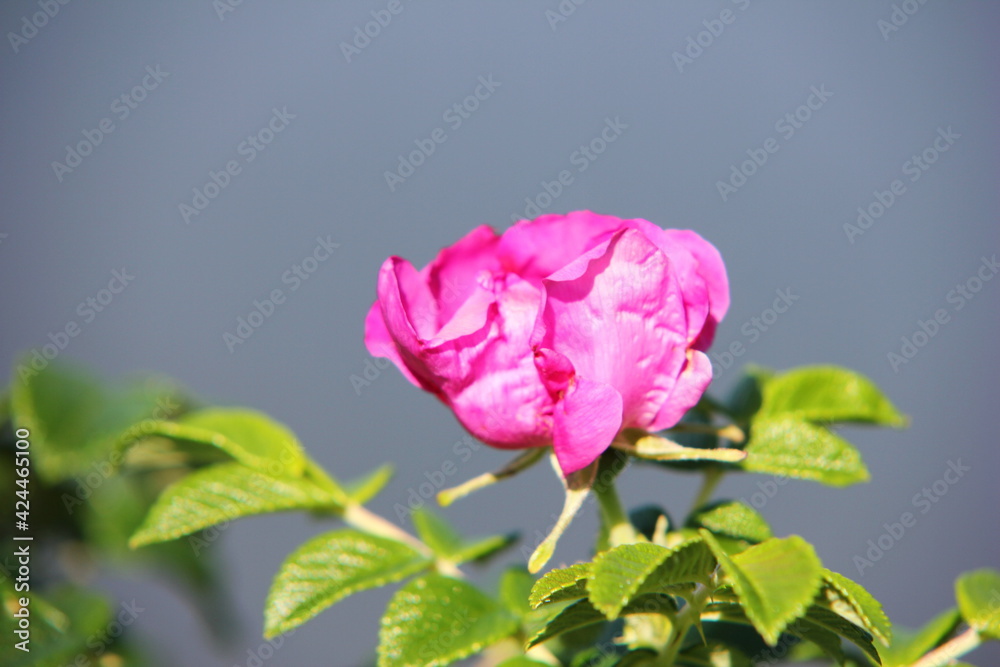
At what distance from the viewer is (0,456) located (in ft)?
2.67

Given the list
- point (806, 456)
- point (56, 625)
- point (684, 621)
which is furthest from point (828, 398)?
point (56, 625)

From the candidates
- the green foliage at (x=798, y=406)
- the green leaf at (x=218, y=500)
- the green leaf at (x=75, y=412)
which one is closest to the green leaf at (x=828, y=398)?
the green foliage at (x=798, y=406)

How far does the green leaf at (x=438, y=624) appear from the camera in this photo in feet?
1.47

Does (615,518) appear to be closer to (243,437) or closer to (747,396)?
(747,396)

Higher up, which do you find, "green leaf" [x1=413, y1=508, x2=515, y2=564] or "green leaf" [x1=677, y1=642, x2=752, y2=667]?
"green leaf" [x1=677, y1=642, x2=752, y2=667]

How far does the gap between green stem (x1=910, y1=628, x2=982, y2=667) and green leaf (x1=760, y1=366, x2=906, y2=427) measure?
0.51 ft

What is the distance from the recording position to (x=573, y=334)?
0.43 meters

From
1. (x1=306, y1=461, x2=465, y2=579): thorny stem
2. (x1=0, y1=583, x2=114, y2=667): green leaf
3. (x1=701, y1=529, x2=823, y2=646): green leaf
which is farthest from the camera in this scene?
(x1=306, y1=461, x2=465, y2=579): thorny stem

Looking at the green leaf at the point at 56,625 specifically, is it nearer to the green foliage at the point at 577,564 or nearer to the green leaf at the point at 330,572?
the green foliage at the point at 577,564

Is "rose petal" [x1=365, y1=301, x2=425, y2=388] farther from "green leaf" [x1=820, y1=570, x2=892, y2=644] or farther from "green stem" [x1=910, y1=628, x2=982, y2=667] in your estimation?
"green stem" [x1=910, y1=628, x2=982, y2=667]

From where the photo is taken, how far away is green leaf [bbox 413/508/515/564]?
2.07ft

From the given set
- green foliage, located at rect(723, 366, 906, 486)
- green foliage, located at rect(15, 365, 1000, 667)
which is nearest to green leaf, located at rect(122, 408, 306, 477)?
green foliage, located at rect(15, 365, 1000, 667)

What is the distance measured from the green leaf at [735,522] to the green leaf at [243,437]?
0.99 feet

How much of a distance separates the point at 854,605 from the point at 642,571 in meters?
0.09
